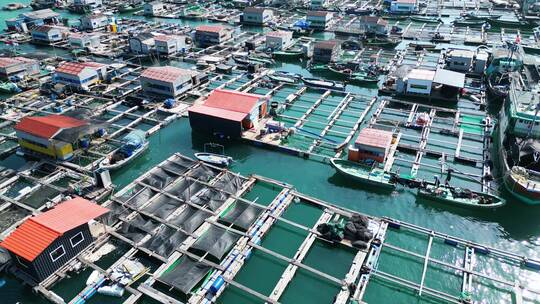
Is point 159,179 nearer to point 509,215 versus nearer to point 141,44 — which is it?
point 509,215

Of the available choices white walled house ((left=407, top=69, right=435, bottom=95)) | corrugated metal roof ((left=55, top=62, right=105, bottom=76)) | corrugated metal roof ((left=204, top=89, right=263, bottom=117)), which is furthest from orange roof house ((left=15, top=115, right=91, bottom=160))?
white walled house ((left=407, top=69, right=435, bottom=95))

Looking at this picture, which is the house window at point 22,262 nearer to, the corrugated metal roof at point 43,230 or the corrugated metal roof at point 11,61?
the corrugated metal roof at point 43,230

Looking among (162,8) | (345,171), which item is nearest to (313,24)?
(162,8)

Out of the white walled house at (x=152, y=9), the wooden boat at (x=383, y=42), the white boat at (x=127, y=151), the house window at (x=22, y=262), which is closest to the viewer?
the house window at (x=22, y=262)

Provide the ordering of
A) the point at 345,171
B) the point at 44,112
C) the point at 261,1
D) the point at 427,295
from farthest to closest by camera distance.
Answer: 1. the point at 261,1
2. the point at 44,112
3. the point at 345,171
4. the point at 427,295

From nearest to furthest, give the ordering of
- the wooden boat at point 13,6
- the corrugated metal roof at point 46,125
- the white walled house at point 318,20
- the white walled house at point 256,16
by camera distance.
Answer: the corrugated metal roof at point 46,125
the white walled house at point 318,20
the white walled house at point 256,16
the wooden boat at point 13,6

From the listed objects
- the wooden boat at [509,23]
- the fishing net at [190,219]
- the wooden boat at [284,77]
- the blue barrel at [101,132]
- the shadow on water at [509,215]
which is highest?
the wooden boat at [509,23]

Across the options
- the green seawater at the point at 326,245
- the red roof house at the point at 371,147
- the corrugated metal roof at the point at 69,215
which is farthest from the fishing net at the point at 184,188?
the red roof house at the point at 371,147

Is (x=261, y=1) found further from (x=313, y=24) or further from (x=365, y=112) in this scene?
(x=365, y=112)
